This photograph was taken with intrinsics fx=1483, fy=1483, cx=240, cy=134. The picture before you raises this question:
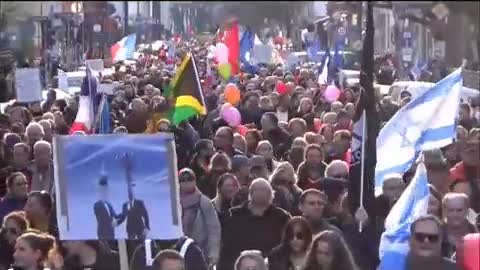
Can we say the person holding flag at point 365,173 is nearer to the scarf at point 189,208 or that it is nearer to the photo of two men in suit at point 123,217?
the scarf at point 189,208

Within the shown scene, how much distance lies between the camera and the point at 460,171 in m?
11.4

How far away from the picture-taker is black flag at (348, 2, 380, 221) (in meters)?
9.89

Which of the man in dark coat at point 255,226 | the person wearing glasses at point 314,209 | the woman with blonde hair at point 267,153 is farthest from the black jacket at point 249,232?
the woman with blonde hair at point 267,153

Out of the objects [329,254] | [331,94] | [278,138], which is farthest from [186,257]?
Answer: [331,94]

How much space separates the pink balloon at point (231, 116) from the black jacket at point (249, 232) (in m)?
6.20

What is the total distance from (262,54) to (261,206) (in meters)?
17.3

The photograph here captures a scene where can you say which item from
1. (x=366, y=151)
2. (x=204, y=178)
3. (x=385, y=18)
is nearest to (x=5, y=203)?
(x=204, y=178)

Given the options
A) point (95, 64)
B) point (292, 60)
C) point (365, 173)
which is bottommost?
point (292, 60)

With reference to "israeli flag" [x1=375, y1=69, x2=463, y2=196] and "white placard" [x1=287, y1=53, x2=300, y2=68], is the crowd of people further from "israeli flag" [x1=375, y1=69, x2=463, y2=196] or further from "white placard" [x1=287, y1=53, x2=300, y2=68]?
"white placard" [x1=287, y1=53, x2=300, y2=68]

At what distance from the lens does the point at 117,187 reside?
29.4 feet

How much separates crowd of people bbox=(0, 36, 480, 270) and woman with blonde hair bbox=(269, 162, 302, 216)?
11 millimetres


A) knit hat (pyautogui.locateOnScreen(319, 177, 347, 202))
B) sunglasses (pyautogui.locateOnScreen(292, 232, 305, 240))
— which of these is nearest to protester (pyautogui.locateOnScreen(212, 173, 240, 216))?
knit hat (pyautogui.locateOnScreen(319, 177, 347, 202))

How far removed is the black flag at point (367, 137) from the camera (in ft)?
32.4

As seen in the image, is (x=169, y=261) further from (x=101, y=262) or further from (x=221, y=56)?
(x=221, y=56)
